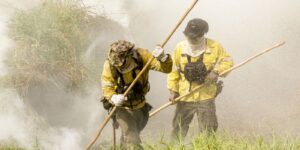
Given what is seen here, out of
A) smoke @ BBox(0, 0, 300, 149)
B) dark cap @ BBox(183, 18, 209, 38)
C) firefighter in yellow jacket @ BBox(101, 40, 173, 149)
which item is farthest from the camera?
smoke @ BBox(0, 0, 300, 149)

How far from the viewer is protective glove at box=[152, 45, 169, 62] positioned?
19.0 ft

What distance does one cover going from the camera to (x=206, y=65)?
23.3ft

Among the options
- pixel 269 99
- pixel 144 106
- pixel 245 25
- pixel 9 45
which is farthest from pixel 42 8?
pixel 245 25

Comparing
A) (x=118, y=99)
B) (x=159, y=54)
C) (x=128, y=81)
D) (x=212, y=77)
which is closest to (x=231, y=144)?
(x=159, y=54)

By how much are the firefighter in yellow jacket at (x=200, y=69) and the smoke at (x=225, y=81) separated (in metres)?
0.64

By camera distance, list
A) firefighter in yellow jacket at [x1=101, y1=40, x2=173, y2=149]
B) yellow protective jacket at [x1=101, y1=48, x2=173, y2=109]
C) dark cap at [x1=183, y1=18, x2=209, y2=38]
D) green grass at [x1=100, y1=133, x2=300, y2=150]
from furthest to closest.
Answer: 1. dark cap at [x1=183, y1=18, x2=209, y2=38]
2. yellow protective jacket at [x1=101, y1=48, x2=173, y2=109]
3. firefighter in yellow jacket at [x1=101, y1=40, x2=173, y2=149]
4. green grass at [x1=100, y1=133, x2=300, y2=150]

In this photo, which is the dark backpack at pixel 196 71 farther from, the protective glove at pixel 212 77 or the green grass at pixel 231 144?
the green grass at pixel 231 144

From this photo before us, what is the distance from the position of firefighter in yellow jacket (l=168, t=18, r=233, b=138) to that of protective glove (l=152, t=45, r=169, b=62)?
3.83 feet

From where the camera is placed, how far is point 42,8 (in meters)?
9.66

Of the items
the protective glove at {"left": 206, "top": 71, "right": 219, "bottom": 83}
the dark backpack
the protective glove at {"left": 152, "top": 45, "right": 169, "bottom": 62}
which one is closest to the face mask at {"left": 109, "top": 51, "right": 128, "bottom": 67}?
the protective glove at {"left": 152, "top": 45, "right": 169, "bottom": 62}

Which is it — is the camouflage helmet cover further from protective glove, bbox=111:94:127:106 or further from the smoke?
the smoke

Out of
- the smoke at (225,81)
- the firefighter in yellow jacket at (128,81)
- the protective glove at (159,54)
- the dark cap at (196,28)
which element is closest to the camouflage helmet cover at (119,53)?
the firefighter in yellow jacket at (128,81)

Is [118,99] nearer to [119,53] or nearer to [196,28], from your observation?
[119,53]

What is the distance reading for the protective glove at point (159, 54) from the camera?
5.80 m
